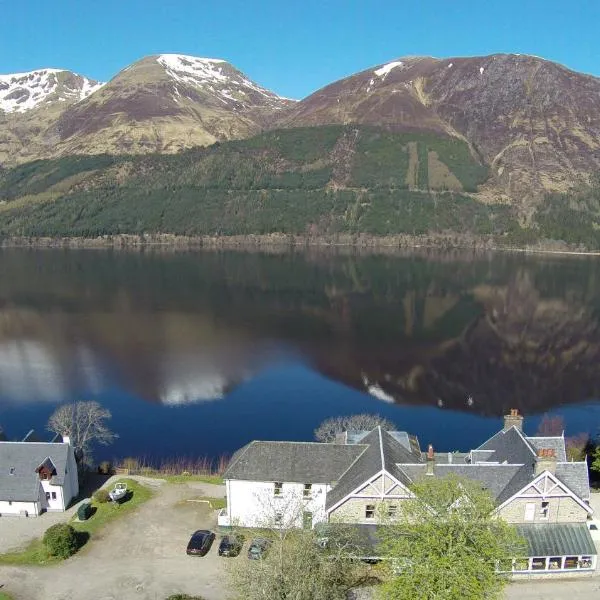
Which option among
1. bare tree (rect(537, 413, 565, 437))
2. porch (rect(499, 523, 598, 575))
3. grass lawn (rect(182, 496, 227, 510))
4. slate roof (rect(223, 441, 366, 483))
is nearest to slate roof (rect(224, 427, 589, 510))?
slate roof (rect(223, 441, 366, 483))

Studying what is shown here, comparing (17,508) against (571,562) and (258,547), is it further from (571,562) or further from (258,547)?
(571,562)

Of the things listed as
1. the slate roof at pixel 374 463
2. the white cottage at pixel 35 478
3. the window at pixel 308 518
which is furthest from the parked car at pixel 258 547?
the white cottage at pixel 35 478

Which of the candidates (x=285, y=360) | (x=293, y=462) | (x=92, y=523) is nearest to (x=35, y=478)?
(x=92, y=523)

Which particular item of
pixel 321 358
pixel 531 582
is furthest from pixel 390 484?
pixel 321 358

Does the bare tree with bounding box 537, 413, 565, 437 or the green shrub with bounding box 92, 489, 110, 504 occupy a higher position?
the green shrub with bounding box 92, 489, 110, 504

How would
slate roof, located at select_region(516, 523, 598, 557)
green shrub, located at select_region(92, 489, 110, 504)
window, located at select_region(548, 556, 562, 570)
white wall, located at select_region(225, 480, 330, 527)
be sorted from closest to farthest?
slate roof, located at select_region(516, 523, 598, 557), window, located at select_region(548, 556, 562, 570), white wall, located at select_region(225, 480, 330, 527), green shrub, located at select_region(92, 489, 110, 504)

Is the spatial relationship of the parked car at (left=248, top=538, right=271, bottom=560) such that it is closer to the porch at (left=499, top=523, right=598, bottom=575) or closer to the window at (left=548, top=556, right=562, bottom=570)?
the porch at (left=499, top=523, right=598, bottom=575)

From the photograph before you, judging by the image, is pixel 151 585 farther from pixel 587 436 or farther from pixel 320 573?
pixel 587 436
